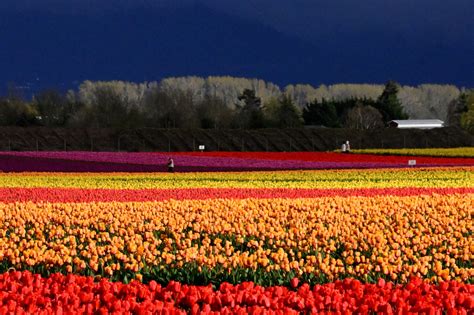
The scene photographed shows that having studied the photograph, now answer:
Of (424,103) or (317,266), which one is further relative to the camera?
(424,103)

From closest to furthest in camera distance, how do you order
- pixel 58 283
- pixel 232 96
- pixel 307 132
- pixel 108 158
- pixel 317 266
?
pixel 58 283 → pixel 317 266 → pixel 108 158 → pixel 307 132 → pixel 232 96

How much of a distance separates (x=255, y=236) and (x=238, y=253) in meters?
2.33

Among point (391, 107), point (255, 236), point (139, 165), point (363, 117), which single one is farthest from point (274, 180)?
point (391, 107)

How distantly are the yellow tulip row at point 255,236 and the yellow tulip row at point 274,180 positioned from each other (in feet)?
26.1

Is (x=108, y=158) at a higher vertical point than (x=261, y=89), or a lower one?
lower

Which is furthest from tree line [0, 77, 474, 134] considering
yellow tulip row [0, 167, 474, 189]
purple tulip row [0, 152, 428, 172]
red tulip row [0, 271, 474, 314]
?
red tulip row [0, 271, 474, 314]

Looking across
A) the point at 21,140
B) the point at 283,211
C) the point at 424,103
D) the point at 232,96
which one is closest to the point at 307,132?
the point at 21,140

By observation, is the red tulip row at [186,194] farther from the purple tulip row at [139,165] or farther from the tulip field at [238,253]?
the purple tulip row at [139,165]

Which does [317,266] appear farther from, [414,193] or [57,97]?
[57,97]

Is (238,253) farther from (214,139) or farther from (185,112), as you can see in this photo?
(185,112)

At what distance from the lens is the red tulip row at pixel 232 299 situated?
7.00m

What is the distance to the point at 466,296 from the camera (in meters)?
7.46

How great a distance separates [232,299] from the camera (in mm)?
7371

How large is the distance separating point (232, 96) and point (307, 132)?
362ft
